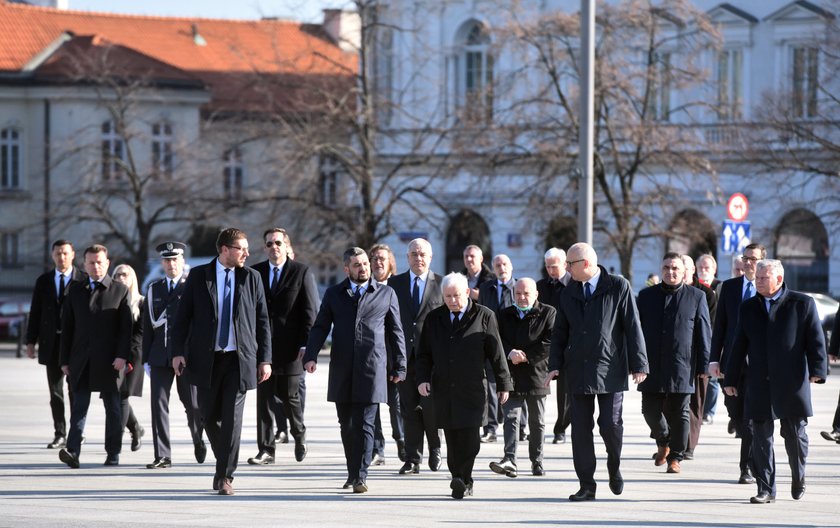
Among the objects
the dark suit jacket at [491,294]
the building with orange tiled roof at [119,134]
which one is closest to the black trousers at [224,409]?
A: the dark suit jacket at [491,294]

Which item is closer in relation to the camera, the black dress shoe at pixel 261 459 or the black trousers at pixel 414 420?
the black trousers at pixel 414 420

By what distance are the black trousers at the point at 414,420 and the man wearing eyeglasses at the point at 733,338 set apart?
2.37 meters

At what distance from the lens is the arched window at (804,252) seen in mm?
47188

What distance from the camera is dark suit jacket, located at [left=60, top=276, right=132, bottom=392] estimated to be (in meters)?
15.9

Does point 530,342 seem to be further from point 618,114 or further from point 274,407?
point 618,114

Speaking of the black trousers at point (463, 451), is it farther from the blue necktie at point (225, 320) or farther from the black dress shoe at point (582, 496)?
the blue necktie at point (225, 320)

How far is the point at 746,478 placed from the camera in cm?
1461

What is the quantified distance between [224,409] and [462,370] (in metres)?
1.83

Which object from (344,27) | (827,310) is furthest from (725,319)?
(344,27)

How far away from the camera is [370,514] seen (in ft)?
40.4

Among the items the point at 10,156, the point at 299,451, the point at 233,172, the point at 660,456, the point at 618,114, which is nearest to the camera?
the point at 660,456

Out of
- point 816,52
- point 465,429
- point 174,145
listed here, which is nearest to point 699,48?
point 816,52

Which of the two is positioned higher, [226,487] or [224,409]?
[224,409]

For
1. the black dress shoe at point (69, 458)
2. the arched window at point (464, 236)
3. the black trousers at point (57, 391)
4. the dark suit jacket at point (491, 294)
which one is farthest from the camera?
the arched window at point (464, 236)
